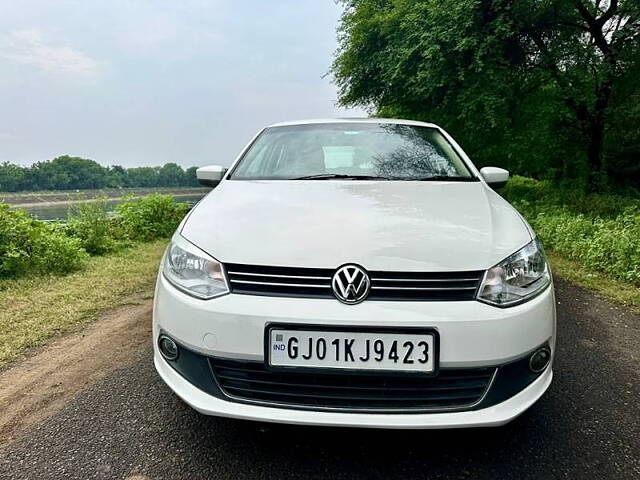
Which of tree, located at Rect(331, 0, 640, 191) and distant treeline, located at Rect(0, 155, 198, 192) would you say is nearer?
tree, located at Rect(331, 0, 640, 191)

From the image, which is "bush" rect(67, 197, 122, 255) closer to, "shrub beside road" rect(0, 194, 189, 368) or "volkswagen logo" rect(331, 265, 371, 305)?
"shrub beside road" rect(0, 194, 189, 368)

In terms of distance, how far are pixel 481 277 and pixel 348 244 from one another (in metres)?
0.48

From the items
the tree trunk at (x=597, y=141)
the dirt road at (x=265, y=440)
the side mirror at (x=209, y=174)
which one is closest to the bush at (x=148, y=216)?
the side mirror at (x=209, y=174)

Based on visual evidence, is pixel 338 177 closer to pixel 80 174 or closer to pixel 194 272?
pixel 194 272

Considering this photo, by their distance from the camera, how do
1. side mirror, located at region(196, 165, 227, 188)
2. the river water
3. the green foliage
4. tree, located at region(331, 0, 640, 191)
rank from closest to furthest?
side mirror, located at region(196, 165, 227, 188) < the green foliage < the river water < tree, located at region(331, 0, 640, 191)

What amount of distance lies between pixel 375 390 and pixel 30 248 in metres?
4.34

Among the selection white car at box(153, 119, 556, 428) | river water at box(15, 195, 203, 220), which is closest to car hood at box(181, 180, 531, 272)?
white car at box(153, 119, 556, 428)

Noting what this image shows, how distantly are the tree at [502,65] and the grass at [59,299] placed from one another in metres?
6.70

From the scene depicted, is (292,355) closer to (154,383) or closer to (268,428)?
(268,428)

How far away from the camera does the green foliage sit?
4.63 metres

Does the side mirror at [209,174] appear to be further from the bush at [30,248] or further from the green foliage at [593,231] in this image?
the green foliage at [593,231]

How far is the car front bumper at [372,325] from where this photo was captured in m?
1.45

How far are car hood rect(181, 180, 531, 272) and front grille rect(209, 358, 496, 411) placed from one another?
37 centimetres

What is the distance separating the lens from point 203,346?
154 cm
